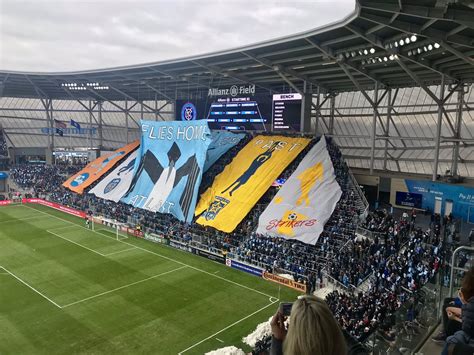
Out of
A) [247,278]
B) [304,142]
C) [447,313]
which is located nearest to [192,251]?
[247,278]

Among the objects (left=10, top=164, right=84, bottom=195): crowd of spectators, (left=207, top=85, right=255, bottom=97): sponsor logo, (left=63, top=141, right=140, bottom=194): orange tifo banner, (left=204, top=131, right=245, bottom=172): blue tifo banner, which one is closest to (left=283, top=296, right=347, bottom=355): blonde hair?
(left=204, top=131, right=245, bottom=172): blue tifo banner

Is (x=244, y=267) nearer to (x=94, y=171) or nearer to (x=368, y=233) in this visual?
(x=368, y=233)

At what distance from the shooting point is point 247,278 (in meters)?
24.5

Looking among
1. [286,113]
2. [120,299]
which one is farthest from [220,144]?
[120,299]

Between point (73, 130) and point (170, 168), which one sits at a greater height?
point (73, 130)

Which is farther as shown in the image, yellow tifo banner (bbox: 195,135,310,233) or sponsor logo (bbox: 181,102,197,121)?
sponsor logo (bbox: 181,102,197,121)

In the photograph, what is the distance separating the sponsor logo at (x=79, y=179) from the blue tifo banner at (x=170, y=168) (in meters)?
10.3

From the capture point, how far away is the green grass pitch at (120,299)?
55.6ft

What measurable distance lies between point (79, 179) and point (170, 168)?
16.2 meters

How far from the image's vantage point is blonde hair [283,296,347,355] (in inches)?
85.1

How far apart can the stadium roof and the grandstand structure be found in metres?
0.08

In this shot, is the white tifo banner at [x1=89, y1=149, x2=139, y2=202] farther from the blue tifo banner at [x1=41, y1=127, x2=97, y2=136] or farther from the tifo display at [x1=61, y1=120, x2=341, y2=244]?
the blue tifo banner at [x1=41, y1=127, x2=97, y2=136]

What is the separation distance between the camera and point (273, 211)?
28.8 m

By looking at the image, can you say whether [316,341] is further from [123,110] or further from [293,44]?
[123,110]
